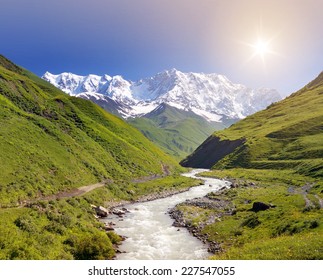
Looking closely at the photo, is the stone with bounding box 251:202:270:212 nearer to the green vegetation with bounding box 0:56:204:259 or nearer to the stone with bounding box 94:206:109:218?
the green vegetation with bounding box 0:56:204:259

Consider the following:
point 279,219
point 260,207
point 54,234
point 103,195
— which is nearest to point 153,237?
point 54,234

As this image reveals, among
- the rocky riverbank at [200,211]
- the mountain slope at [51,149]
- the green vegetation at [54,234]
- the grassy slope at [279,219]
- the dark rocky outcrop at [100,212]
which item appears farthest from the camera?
the mountain slope at [51,149]

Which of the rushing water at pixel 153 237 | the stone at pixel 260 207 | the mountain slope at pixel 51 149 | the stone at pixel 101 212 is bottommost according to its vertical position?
the rushing water at pixel 153 237

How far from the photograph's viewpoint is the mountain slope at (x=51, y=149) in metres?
69.9

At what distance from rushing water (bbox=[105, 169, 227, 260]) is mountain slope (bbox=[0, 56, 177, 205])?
19755 mm

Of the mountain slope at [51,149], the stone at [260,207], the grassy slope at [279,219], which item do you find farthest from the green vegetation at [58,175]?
the stone at [260,207]

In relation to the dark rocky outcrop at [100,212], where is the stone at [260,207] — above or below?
below

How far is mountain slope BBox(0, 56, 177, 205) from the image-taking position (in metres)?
69.9

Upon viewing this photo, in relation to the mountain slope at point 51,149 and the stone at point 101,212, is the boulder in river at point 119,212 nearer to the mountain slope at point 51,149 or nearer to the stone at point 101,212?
the stone at point 101,212

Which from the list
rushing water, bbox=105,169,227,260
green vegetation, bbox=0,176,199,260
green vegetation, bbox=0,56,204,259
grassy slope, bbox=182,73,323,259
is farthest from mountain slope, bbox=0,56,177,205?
grassy slope, bbox=182,73,323,259

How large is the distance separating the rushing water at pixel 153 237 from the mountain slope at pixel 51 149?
1976cm

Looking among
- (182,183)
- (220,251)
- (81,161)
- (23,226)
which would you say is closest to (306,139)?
(182,183)

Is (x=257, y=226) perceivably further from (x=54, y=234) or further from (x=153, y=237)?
(x=54, y=234)
